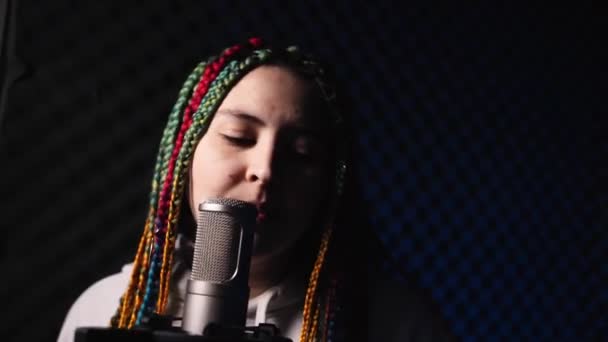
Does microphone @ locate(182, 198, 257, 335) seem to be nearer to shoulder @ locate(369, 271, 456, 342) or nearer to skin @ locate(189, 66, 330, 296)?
skin @ locate(189, 66, 330, 296)

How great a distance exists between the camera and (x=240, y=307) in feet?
1.94

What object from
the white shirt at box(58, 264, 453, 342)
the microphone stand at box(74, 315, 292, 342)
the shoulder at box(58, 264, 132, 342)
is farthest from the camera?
the shoulder at box(58, 264, 132, 342)

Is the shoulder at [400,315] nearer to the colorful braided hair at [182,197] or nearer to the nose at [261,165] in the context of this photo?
the colorful braided hair at [182,197]

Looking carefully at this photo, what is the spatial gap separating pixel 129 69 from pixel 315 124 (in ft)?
2.29

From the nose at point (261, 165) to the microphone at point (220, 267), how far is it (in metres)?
0.28

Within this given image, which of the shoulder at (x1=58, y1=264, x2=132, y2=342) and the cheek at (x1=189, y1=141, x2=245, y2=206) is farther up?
the cheek at (x1=189, y1=141, x2=245, y2=206)

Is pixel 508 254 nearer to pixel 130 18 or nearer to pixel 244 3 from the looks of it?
pixel 244 3

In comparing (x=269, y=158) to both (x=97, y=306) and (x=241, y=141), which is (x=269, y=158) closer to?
(x=241, y=141)

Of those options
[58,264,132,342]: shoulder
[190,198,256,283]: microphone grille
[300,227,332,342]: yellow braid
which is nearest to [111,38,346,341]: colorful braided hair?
[300,227,332,342]: yellow braid

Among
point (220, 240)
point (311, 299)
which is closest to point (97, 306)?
point (311, 299)

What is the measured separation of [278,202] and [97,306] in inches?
18.7

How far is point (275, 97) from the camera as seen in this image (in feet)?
3.14

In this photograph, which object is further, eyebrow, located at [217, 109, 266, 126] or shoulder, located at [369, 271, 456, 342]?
shoulder, located at [369, 271, 456, 342]

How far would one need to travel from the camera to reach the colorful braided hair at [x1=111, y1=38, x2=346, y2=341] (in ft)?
3.22
